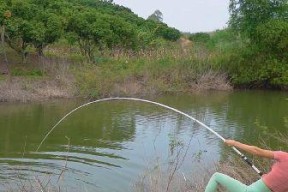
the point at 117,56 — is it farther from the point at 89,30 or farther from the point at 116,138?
the point at 116,138

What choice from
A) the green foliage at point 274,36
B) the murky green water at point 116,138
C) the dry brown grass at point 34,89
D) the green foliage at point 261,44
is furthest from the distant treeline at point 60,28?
the green foliage at point 274,36

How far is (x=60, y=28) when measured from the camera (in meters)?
27.4

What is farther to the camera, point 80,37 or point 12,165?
point 80,37

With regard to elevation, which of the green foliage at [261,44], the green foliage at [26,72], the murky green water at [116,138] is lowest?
the murky green water at [116,138]

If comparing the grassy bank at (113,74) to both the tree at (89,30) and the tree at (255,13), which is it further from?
the tree at (255,13)

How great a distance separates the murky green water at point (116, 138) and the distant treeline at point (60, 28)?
5118 millimetres

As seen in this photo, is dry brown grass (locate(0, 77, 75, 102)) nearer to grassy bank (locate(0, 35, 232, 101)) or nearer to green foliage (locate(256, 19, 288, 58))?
grassy bank (locate(0, 35, 232, 101))

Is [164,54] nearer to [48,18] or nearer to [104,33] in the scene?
[104,33]

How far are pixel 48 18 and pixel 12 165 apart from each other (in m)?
16.5

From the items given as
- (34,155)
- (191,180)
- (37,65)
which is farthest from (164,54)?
(191,180)

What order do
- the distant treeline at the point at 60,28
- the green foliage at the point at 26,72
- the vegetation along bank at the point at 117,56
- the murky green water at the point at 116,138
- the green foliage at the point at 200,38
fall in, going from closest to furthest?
1. the murky green water at the point at 116,138
2. the vegetation along bank at the point at 117,56
3. the distant treeline at the point at 60,28
4. the green foliage at the point at 26,72
5. the green foliage at the point at 200,38

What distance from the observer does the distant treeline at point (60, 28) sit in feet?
84.6

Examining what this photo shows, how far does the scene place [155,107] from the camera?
2106 centimetres

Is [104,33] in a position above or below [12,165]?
above
